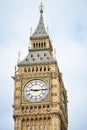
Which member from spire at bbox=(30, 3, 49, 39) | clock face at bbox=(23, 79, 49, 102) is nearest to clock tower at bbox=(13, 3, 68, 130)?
clock face at bbox=(23, 79, 49, 102)

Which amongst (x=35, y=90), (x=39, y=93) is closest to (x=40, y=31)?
(x=35, y=90)

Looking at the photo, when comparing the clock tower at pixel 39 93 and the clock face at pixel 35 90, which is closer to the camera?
the clock tower at pixel 39 93

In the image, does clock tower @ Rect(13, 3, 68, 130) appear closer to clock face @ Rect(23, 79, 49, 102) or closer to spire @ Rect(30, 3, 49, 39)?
clock face @ Rect(23, 79, 49, 102)

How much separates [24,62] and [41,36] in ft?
19.5

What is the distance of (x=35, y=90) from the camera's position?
97.8 metres

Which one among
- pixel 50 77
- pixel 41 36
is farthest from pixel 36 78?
pixel 41 36

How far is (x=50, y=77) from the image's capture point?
3871 inches

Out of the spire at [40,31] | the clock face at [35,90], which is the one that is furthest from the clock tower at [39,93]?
the spire at [40,31]

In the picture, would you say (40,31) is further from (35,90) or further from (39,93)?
(39,93)

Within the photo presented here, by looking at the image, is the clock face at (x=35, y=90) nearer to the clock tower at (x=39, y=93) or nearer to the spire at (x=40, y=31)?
the clock tower at (x=39, y=93)

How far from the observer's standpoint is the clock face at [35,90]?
97188 mm

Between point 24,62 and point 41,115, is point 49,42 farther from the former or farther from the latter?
point 41,115

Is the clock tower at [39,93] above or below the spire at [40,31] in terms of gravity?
below

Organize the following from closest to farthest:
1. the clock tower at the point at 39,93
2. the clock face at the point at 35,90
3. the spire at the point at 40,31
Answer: the clock tower at the point at 39,93 < the clock face at the point at 35,90 < the spire at the point at 40,31
